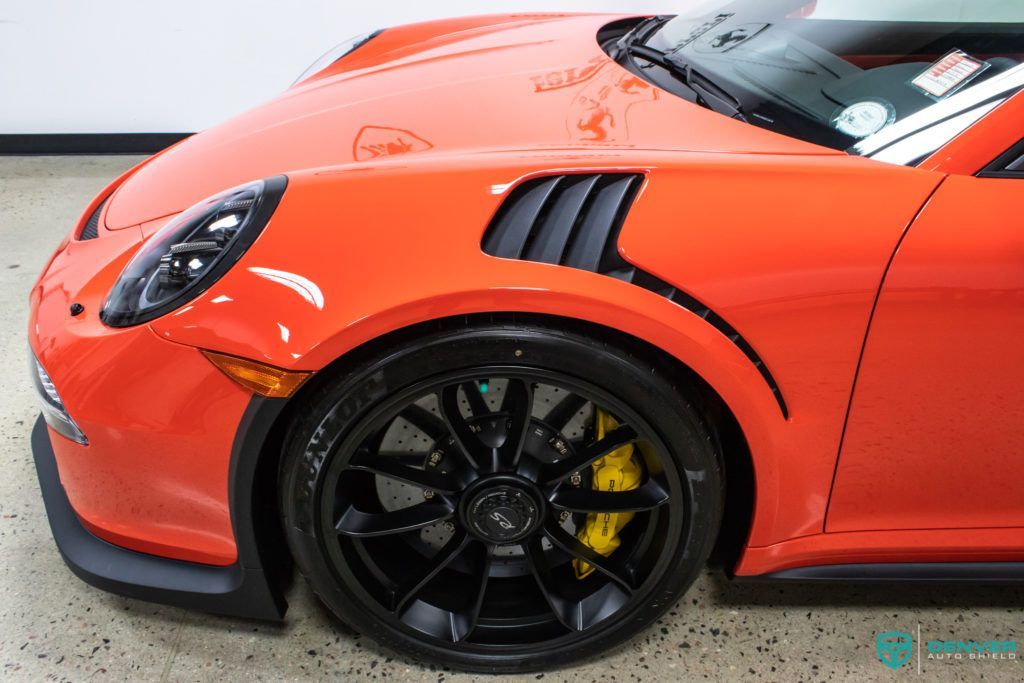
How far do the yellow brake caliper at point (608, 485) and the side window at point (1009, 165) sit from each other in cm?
Answer: 61

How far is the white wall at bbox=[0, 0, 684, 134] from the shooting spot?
3424 mm

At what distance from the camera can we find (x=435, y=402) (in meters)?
1.25

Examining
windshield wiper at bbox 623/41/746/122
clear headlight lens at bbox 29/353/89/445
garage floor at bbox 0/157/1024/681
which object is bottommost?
garage floor at bbox 0/157/1024/681

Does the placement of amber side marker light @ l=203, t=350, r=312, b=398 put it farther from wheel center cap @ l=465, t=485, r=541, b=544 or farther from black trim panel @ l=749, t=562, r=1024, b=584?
black trim panel @ l=749, t=562, r=1024, b=584

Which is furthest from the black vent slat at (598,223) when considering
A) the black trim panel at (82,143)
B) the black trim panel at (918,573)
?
the black trim panel at (82,143)

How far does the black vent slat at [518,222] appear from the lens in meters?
1.07

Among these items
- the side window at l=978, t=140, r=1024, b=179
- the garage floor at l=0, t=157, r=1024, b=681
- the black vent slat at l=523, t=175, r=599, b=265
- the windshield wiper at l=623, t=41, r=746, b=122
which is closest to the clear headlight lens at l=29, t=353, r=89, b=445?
the garage floor at l=0, t=157, r=1024, b=681

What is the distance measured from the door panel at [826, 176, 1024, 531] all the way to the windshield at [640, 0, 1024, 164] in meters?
0.13

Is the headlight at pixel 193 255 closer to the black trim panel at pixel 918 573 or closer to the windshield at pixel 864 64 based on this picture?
the windshield at pixel 864 64

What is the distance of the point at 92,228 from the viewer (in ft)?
5.00

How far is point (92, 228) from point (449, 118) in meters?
0.70

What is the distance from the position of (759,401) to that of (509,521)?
1.38 ft

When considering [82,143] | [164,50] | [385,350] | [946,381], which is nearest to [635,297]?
[385,350]

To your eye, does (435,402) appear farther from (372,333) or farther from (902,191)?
(902,191)
